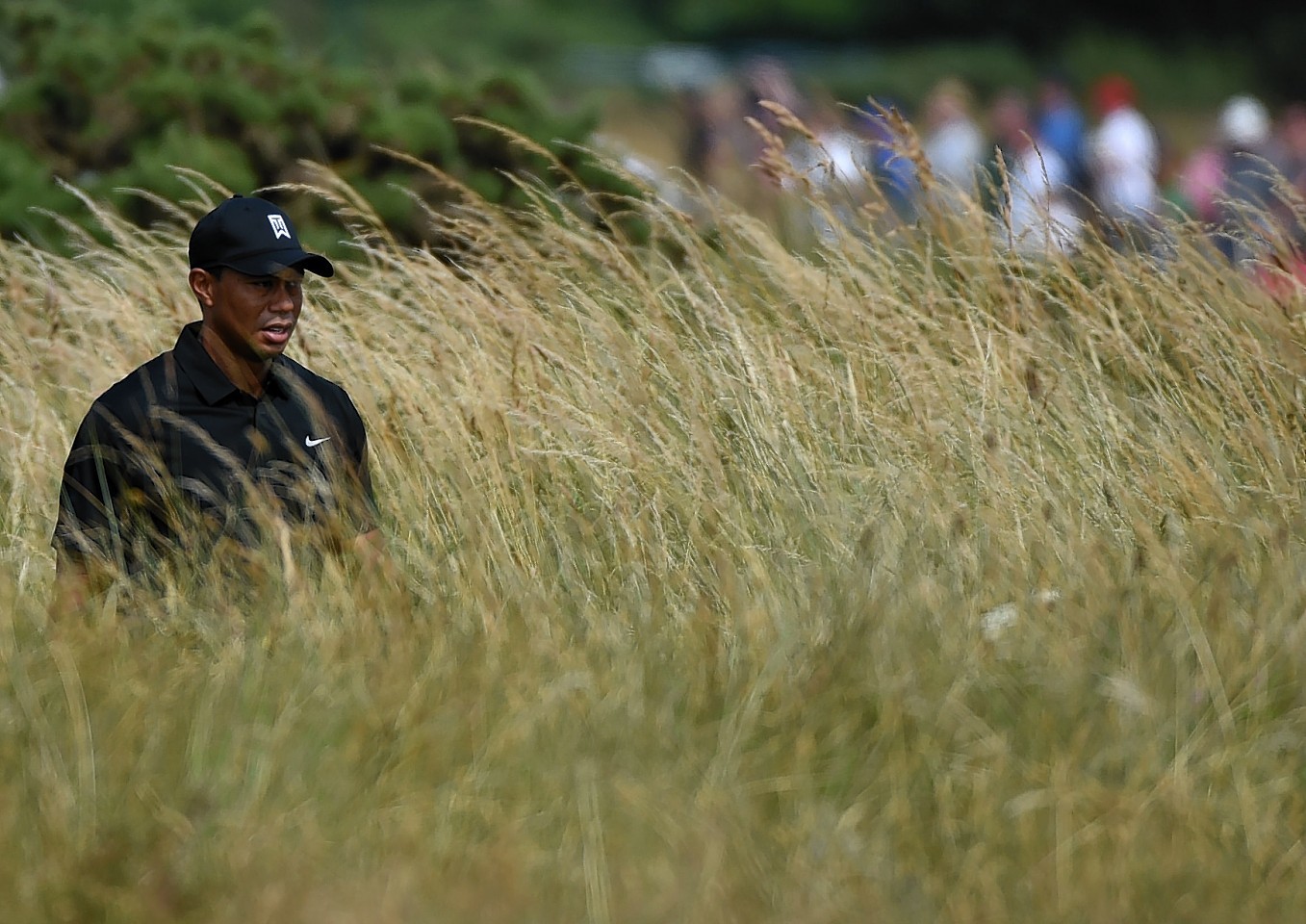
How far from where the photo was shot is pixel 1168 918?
3.86 metres

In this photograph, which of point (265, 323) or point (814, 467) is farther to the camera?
point (814, 467)

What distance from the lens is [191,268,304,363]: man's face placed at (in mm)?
5023

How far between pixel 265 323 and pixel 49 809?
5.11ft

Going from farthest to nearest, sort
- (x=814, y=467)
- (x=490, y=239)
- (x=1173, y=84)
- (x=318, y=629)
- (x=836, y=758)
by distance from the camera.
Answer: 1. (x=1173, y=84)
2. (x=490, y=239)
3. (x=814, y=467)
4. (x=318, y=629)
5. (x=836, y=758)

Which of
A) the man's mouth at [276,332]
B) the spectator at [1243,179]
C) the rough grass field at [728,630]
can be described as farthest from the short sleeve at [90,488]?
the spectator at [1243,179]

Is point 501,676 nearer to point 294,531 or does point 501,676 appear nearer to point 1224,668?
point 294,531

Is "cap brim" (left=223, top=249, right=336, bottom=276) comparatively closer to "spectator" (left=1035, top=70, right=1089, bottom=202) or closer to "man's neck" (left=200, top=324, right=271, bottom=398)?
"man's neck" (left=200, top=324, right=271, bottom=398)

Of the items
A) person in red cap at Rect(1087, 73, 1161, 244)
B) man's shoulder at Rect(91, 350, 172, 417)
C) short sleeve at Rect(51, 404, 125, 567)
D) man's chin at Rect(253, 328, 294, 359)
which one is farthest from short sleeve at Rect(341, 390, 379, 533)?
person in red cap at Rect(1087, 73, 1161, 244)

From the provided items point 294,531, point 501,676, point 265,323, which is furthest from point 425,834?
point 265,323

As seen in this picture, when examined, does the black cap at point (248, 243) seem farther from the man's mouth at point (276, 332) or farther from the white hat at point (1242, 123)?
the white hat at point (1242, 123)

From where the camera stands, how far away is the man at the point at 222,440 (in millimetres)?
4844

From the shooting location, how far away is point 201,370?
5.00 metres

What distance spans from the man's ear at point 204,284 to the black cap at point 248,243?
2 centimetres

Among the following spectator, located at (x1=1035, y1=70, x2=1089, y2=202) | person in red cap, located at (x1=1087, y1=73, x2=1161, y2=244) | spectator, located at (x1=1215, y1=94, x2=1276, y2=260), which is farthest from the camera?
spectator, located at (x1=1035, y1=70, x2=1089, y2=202)
